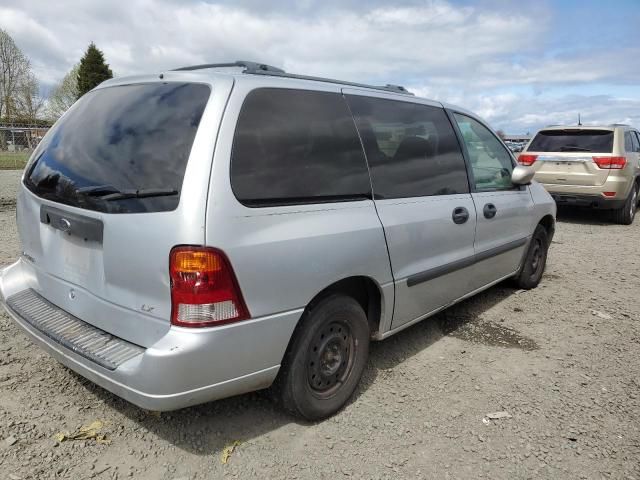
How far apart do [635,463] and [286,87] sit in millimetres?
2639

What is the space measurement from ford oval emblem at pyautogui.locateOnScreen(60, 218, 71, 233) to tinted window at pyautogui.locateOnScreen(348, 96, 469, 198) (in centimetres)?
165

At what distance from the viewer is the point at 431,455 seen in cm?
261

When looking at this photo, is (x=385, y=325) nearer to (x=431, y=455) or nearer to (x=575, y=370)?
(x=431, y=455)

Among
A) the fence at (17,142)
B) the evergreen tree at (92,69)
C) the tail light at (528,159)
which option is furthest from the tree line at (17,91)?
the tail light at (528,159)

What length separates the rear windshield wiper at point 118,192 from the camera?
2.23m

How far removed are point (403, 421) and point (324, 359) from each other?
1.94 feet

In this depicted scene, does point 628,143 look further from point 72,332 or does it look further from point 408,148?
point 72,332

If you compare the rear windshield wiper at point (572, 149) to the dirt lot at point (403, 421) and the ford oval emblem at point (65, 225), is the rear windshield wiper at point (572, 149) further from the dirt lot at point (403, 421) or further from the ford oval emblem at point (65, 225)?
the ford oval emblem at point (65, 225)

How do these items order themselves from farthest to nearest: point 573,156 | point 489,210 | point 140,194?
point 573,156 < point 489,210 < point 140,194

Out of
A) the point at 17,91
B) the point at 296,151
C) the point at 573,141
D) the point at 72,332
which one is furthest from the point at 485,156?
the point at 17,91

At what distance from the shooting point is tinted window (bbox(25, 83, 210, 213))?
7.46ft

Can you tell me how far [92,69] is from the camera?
1737 inches

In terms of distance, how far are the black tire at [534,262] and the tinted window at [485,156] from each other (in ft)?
3.00

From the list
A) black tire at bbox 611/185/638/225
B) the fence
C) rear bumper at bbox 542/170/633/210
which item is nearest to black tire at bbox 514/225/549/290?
rear bumper at bbox 542/170/633/210
